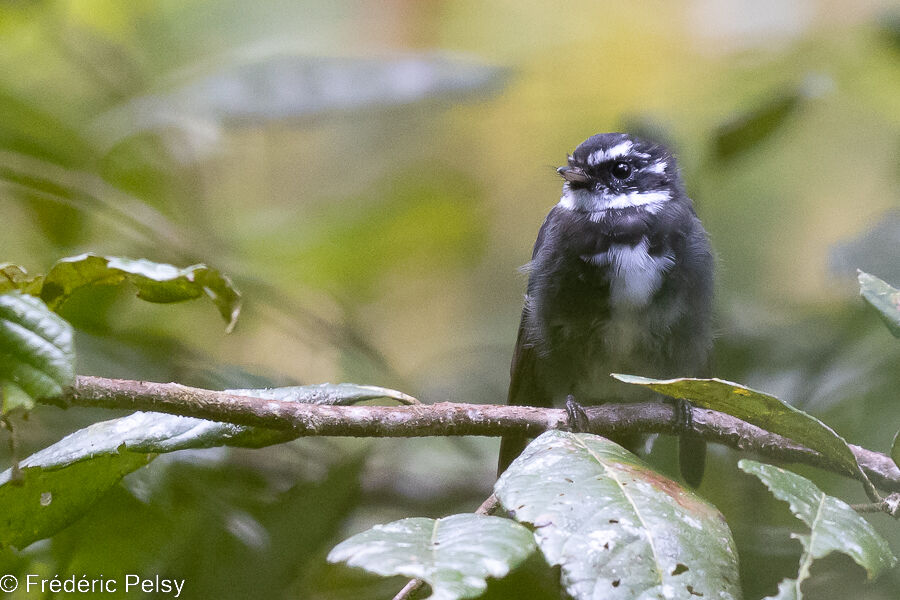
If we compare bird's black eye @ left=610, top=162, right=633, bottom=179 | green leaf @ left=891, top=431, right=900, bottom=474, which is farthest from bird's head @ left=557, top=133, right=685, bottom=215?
green leaf @ left=891, top=431, right=900, bottom=474

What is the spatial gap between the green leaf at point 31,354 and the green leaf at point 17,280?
0.72 feet

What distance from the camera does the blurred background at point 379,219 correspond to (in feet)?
8.00

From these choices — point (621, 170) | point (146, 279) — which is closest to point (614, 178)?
point (621, 170)

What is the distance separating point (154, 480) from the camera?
220 centimetres

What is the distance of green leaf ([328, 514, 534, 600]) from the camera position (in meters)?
1.12

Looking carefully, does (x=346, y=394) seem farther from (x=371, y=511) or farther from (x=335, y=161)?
(x=335, y=161)

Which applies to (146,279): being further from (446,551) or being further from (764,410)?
(764,410)

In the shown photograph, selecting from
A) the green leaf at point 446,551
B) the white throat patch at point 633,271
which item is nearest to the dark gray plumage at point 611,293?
the white throat patch at point 633,271

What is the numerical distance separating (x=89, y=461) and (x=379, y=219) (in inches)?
80.8

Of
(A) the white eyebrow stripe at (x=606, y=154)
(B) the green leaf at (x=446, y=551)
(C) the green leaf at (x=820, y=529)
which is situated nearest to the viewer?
(B) the green leaf at (x=446, y=551)

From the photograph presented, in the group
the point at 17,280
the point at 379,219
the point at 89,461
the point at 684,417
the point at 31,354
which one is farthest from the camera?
the point at 379,219

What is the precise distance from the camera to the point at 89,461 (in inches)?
64.7

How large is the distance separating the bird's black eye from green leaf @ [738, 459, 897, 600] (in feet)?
6.60

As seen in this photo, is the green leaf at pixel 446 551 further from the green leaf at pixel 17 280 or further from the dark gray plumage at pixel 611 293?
the dark gray plumage at pixel 611 293
